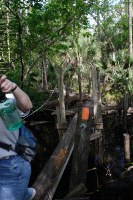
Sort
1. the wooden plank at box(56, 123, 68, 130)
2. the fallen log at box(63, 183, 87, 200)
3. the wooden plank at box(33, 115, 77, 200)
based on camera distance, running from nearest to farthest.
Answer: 1. the wooden plank at box(33, 115, 77, 200)
2. the fallen log at box(63, 183, 87, 200)
3. the wooden plank at box(56, 123, 68, 130)

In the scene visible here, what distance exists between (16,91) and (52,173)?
253 centimetres

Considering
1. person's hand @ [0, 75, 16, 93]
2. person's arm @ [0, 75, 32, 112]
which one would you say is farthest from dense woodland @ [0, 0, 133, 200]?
person's hand @ [0, 75, 16, 93]

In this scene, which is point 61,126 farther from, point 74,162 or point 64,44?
point 64,44

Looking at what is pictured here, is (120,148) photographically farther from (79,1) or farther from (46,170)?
(46,170)

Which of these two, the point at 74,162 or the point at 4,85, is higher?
the point at 4,85

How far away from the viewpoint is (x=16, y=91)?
2367mm

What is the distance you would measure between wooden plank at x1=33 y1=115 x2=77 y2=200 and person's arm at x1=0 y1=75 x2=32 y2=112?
1.91m

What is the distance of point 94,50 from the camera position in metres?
19.9

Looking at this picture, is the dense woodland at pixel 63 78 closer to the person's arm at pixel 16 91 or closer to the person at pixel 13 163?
the person at pixel 13 163

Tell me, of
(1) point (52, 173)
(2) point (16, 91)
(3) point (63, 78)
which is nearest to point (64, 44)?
(3) point (63, 78)

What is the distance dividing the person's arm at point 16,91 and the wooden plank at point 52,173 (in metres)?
1.91

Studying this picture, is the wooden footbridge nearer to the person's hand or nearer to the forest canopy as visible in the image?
the person's hand

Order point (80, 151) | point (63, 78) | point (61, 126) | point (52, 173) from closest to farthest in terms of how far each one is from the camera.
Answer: point (52, 173)
point (80, 151)
point (61, 126)
point (63, 78)

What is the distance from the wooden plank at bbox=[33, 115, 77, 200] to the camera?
13.6ft
